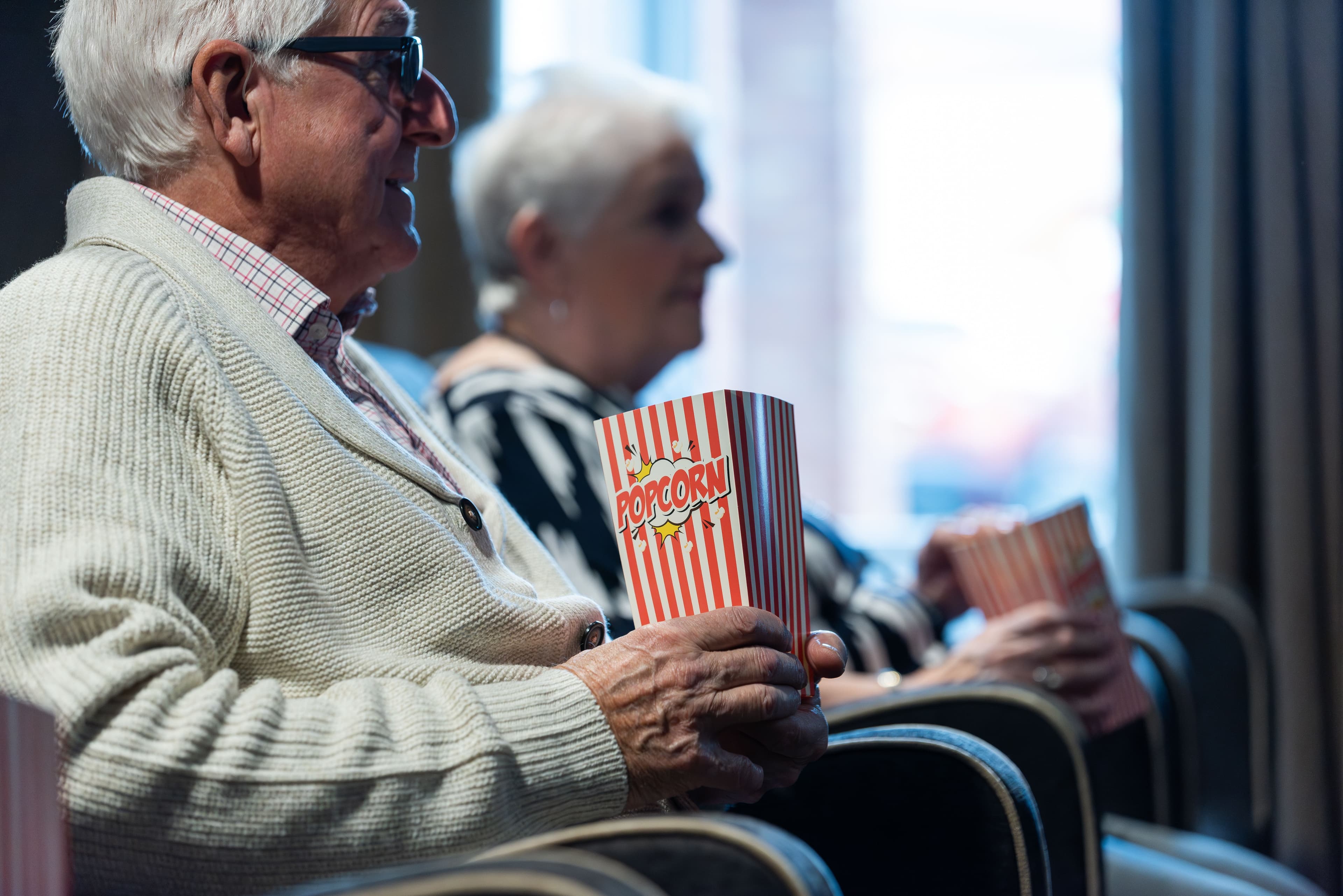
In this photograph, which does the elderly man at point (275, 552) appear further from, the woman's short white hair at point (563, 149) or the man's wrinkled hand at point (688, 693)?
the woman's short white hair at point (563, 149)

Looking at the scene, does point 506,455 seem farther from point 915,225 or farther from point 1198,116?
point 915,225

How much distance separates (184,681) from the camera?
0.70 meters

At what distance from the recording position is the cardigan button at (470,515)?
956 mm

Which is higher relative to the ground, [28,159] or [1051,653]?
[28,159]

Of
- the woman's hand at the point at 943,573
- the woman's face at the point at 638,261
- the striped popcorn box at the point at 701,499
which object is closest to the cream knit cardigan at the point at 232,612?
the striped popcorn box at the point at 701,499

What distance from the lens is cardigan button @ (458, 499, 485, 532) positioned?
96cm

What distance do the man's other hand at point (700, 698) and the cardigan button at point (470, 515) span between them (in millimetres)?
151

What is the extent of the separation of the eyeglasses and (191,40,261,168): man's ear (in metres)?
0.04

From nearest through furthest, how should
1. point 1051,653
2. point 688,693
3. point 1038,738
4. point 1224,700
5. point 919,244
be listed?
point 688,693
point 1038,738
point 1051,653
point 1224,700
point 919,244

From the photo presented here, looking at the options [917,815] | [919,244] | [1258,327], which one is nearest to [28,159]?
[917,815]

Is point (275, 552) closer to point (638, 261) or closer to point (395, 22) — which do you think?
point (395, 22)

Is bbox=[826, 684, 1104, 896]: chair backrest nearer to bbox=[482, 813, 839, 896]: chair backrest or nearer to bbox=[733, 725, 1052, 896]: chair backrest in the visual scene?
bbox=[733, 725, 1052, 896]: chair backrest

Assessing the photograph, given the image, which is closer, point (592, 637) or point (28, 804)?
point (28, 804)

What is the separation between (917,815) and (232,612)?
0.59 metres
